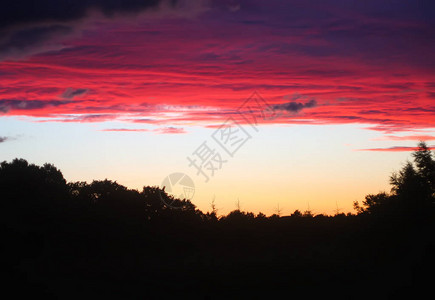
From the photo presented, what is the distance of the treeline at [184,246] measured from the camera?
2795cm

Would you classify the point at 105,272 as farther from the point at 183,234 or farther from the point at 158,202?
the point at 158,202

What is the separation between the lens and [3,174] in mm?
49844

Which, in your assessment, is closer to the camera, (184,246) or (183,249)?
(183,249)

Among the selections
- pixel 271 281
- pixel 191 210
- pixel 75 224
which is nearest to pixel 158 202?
pixel 191 210

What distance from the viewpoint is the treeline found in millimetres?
27953

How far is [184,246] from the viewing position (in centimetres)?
4159

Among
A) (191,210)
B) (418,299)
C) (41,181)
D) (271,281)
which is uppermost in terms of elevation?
(41,181)

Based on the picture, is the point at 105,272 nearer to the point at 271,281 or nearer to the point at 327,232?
the point at 271,281

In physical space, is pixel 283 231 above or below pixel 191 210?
below

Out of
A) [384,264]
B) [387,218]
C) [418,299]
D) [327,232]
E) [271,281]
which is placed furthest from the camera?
[327,232]

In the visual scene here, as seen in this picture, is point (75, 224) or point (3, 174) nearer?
point (75, 224)

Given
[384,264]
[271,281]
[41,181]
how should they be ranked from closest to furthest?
1. [271,281]
2. [384,264]
3. [41,181]

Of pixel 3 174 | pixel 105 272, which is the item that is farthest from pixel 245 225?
pixel 3 174

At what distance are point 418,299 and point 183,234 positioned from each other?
72.7ft
